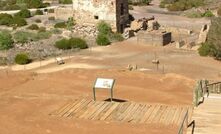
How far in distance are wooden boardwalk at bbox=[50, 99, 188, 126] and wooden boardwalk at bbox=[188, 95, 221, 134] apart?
7.72ft

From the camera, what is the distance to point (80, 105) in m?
24.5

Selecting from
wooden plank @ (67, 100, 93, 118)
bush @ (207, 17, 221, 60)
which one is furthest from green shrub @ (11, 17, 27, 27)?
wooden plank @ (67, 100, 93, 118)

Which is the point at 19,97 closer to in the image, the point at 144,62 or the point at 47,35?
the point at 144,62

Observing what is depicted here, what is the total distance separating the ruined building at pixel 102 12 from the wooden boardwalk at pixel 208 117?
2943cm

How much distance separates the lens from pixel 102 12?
49.2 metres

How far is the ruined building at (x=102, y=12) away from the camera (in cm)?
4856

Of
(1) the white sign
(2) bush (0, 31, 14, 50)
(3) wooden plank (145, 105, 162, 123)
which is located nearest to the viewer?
(3) wooden plank (145, 105, 162, 123)

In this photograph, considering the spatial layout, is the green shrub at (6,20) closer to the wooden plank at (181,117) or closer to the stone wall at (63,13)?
the stone wall at (63,13)

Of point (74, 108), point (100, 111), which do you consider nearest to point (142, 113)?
point (100, 111)

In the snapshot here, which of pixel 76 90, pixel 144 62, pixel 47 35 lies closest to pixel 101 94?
pixel 76 90

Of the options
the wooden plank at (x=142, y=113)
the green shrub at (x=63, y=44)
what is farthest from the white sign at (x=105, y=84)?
the green shrub at (x=63, y=44)

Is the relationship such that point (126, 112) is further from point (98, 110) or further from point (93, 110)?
point (93, 110)

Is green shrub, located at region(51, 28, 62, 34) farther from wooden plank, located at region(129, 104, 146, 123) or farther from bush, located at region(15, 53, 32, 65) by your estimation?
wooden plank, located at region(129, 104, 146, 123)

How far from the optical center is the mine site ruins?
21562 mm
